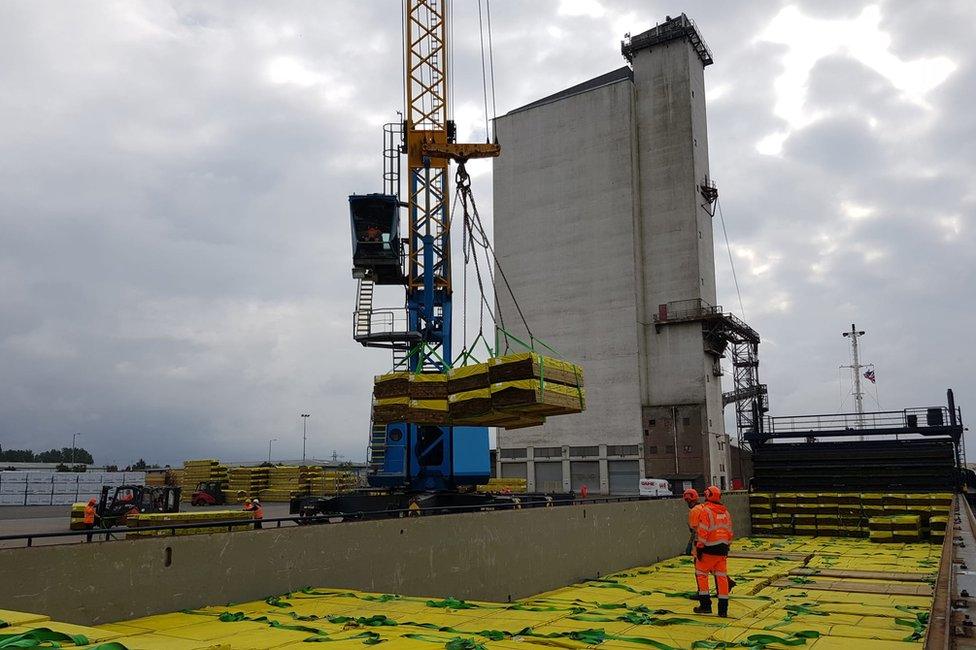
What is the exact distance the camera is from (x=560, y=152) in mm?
54094

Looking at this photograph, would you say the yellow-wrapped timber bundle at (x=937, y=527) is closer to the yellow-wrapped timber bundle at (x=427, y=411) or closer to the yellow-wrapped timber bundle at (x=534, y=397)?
the yellow-wrapped timber bundle at (x=534, y=397)

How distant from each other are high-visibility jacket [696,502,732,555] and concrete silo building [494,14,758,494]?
38.7 m

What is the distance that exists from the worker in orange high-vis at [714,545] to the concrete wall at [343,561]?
4535mm

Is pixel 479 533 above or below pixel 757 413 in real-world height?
below

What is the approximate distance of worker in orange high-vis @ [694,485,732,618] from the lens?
31.0 ft

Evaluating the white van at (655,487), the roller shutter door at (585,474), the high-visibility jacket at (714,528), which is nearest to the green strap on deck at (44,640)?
the high-visibility jacket at (714,528)

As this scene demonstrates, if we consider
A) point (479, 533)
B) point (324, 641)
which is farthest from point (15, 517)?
point (324, 641)

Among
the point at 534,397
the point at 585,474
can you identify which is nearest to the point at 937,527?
the point at 534,397

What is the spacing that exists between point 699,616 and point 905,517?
1384 centimetres

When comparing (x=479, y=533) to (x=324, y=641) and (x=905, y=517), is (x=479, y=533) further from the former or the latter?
(x=905, y=517)

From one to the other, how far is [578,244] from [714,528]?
44.2 meters

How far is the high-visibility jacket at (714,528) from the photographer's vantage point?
9445mm

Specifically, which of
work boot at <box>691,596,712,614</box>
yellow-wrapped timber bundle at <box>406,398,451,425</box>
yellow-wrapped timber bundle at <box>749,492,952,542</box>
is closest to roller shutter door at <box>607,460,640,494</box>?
yellow-wrapped timber bundle at <box>749,492,952,542</box>

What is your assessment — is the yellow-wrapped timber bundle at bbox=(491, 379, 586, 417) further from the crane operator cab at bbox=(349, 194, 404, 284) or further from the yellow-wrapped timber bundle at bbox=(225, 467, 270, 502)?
the yellow-wrapped timber bundle at bbox=(225, 467, 270, 502)
